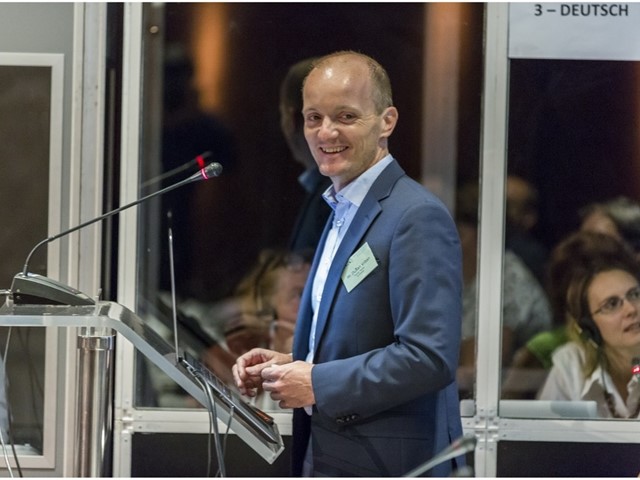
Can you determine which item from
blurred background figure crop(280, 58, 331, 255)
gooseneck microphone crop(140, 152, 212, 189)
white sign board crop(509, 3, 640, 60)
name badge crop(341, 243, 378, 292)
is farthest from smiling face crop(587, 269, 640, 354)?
name badge crop(341, 243, 378, 292)

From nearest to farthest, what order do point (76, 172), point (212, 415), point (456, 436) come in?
1. point (212, 415)
2. point (456, 436)
3. point (76, 172)

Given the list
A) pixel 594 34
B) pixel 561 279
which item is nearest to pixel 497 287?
pixel 561 279

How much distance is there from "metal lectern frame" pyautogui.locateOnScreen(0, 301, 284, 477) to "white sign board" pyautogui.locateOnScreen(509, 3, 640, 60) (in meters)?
1.74

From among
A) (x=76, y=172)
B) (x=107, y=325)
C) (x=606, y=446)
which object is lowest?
(x=606, y=446)

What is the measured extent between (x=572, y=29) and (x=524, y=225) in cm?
64

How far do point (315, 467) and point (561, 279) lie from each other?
4.77 ft

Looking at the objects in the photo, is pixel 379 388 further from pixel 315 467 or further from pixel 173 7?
pixel 173 7

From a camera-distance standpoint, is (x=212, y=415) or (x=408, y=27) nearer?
(x=212, y=415)

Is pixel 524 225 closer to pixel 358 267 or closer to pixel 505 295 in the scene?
pixel 505 295

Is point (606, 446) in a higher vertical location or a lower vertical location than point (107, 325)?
lower

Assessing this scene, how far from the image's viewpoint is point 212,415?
1.96 m

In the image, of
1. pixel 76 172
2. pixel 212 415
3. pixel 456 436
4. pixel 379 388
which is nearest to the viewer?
pixel 212 415

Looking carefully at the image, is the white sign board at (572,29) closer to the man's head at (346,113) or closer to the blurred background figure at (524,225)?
the blurred background figure at (524,225)

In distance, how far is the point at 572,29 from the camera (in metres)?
3.35
